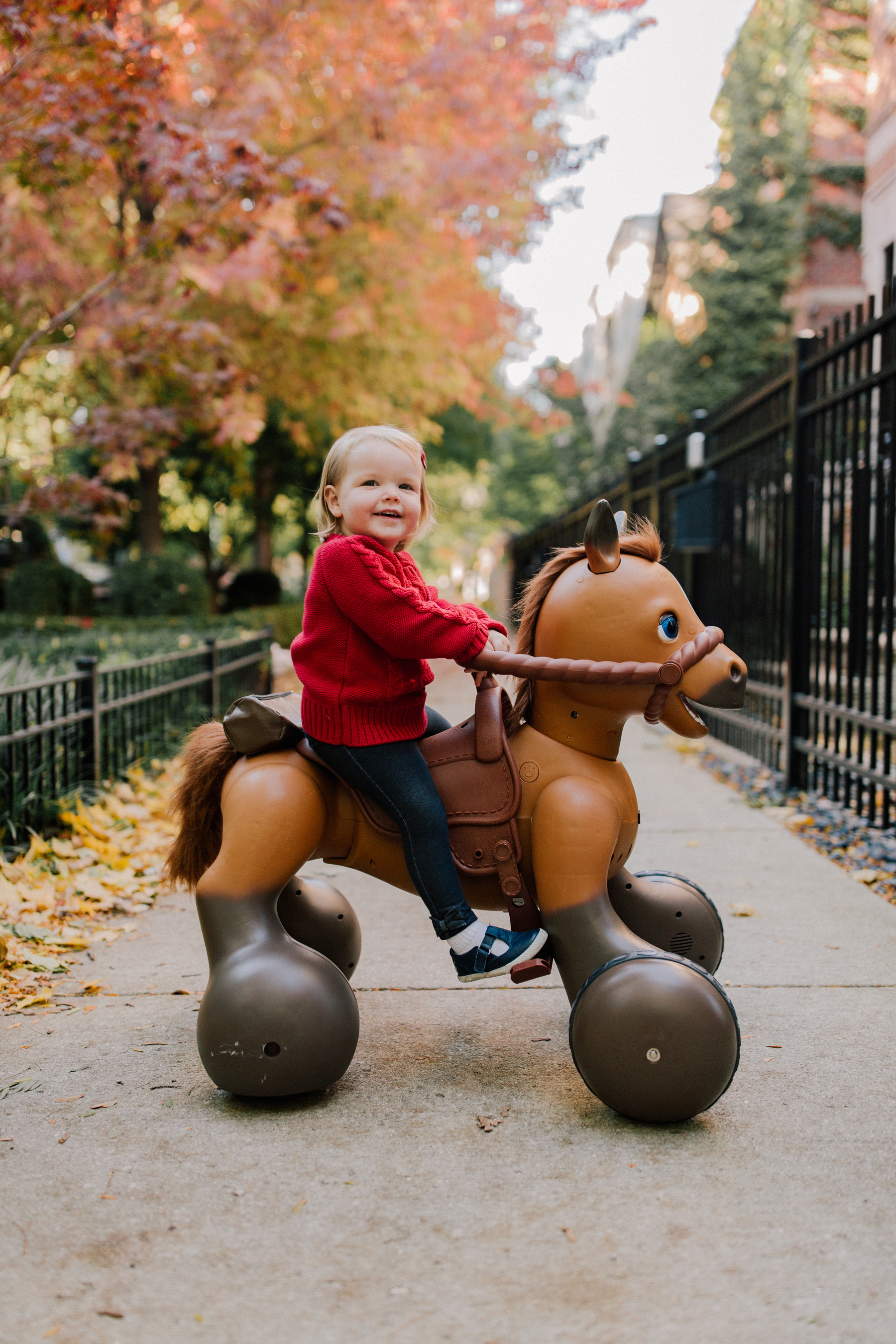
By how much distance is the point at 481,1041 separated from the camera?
3.05 metres

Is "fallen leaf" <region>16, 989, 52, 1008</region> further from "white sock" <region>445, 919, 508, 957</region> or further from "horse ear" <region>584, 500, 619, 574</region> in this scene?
"horse ear" <region>584, 500, 619, 574</region>

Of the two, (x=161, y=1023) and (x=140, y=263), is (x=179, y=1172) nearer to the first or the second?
(x=161, y=1023)

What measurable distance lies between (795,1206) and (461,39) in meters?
10.9

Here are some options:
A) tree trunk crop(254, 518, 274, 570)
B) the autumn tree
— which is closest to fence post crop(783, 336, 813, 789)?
the autumn tree

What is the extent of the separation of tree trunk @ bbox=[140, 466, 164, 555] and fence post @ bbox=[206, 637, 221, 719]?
23.9 ft

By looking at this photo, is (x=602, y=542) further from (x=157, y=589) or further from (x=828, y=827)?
(x=157, y=589)

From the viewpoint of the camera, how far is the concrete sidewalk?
1832 mm

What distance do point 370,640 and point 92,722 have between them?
3.65 metres

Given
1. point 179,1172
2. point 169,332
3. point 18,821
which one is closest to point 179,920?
point 18,821

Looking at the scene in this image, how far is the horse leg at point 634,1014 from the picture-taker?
2.41 meters

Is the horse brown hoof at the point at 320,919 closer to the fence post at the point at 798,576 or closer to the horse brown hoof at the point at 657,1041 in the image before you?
the horse brown hoof at the point at 657,1041

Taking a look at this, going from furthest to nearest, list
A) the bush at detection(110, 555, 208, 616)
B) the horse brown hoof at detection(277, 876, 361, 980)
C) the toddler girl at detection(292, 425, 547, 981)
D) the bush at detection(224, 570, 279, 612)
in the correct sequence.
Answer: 1. the bush at detection(224, 570, 279, 612)
2. the bush at detection(110, 555, 208, 616)
3. the horse brown hoof at detection(277, 876, 361, 980)
4. the toddler girl at detection(292, 425, 547, 981)

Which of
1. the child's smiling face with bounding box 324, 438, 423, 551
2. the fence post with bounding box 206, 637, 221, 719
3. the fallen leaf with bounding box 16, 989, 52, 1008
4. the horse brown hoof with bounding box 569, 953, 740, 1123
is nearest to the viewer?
the horse brown hoof with bounding box 569, 953, 740, 1123

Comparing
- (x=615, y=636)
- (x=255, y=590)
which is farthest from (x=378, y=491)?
(x=255, y=590)
